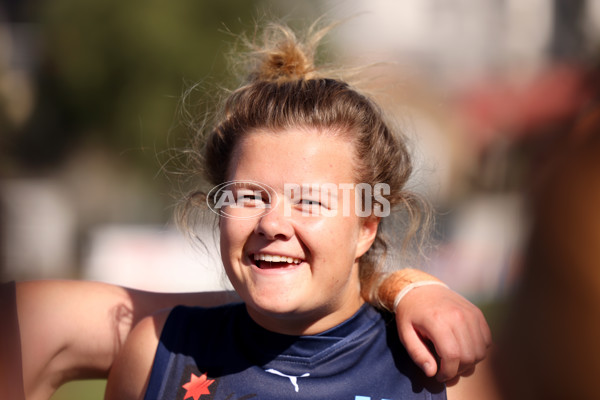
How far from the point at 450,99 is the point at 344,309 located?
18835 millimetres

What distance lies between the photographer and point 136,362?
81.6 inches

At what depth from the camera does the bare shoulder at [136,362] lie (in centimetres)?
204

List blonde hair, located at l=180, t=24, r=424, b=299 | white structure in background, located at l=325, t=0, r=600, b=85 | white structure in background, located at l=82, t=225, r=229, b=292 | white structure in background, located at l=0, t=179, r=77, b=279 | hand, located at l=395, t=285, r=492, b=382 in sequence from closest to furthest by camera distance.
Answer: hand, located at l=395, t=285, r=492, b=382, blonde hair, located at l=180, t=24, r=424, b=299, white structure in background, located at l=82, t=225, r=229, b=292, white structure in background, located at l=0, t=179, r=77, b=279, white structure in background, located at l=325, t=0, r=600, b=85

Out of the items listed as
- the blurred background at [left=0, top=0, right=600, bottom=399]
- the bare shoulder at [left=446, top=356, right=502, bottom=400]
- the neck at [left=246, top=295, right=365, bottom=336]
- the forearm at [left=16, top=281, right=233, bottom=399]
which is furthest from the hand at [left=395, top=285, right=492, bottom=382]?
the blurred background at [left=0, top=0, right=600, bottom=399]

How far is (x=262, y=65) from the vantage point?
Answer: 229 centimetres

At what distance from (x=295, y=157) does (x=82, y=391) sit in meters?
5.27

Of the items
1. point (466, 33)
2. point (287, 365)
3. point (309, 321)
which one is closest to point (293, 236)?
point (309, 321)

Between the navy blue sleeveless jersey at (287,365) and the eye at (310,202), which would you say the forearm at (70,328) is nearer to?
the navy blue sleeveless jersey at (287,365)

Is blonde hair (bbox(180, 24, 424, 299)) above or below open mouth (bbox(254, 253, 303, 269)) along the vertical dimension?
above

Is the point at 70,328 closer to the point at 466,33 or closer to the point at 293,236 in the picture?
the point at 293,236

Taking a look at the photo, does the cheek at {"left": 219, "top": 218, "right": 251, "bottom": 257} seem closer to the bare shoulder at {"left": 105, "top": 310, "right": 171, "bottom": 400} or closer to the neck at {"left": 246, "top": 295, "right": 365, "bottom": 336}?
the neck at {"left": 246, "top": 295, "right": 365, "bottom": 336}

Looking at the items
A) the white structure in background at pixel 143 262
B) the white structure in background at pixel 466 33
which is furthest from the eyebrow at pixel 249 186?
the white structure in background at pixel 466 33

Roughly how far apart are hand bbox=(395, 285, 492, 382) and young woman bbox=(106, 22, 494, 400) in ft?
0.31

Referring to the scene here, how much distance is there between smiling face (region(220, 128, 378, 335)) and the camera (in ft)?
6.11
